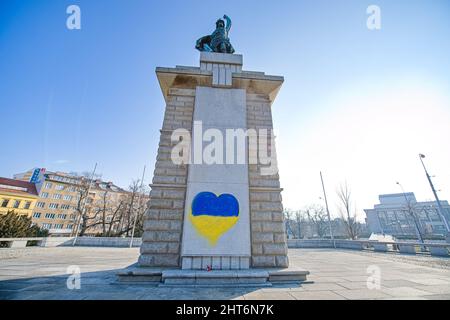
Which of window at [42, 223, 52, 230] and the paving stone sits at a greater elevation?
window at [42, 223, 52, 230]

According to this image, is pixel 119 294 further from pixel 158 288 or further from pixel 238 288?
pixel 238 288

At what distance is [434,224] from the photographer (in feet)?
182

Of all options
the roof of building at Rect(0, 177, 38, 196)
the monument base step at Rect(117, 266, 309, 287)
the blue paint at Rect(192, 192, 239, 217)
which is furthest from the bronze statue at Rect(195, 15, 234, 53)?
the roof of building at Rect(0, 177, 38, 196)

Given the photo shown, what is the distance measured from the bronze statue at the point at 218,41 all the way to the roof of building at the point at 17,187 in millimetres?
51372

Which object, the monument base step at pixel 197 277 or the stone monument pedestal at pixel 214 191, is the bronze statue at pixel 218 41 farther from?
the monument base step at pixel 197 277

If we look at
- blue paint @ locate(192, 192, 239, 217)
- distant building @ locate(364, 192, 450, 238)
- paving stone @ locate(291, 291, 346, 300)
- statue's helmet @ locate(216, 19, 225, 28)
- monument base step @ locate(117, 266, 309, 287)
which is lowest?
paving stone @ locate(291, 291, 346, 300)

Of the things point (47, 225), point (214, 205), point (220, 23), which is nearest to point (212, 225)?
point (214, 205)

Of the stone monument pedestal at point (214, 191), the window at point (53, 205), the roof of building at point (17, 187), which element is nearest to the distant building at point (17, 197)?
the roof of building at point (17, 187)

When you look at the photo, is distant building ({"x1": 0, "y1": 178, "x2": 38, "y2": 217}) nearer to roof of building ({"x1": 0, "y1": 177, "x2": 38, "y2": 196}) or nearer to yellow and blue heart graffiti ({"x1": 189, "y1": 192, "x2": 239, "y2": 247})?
roof of building ({"x1": 0, "y1": 177, "x2": 38, "y2": 196})

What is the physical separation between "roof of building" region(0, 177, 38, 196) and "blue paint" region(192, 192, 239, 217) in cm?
5235

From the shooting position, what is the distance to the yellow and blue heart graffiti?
5426 mm

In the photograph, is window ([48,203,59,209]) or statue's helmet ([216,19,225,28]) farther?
window ([48,203,59,209])

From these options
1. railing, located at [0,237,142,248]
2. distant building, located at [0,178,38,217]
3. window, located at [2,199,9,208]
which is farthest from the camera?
distant building, located at [0,178,38,217]

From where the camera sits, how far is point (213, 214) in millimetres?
5609
